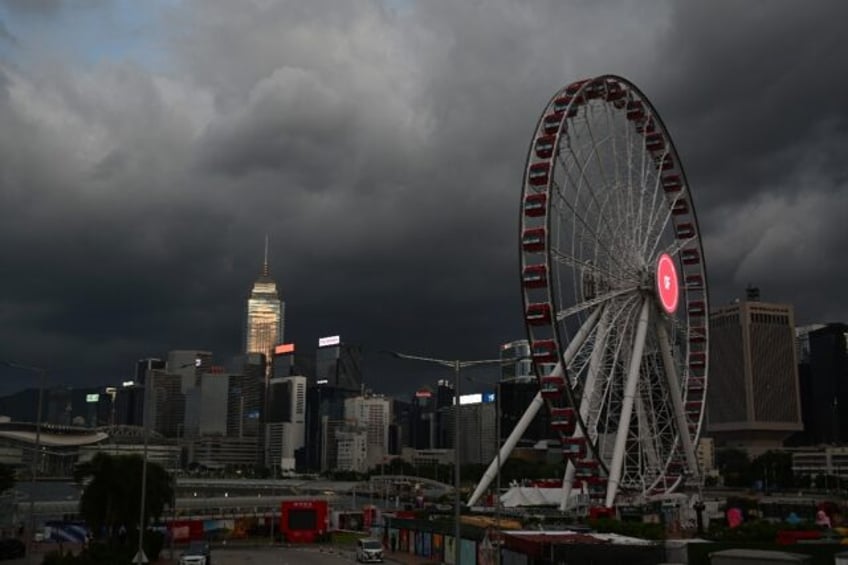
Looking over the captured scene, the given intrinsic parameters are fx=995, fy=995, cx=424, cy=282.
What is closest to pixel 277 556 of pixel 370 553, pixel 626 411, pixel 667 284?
pixel 370 553

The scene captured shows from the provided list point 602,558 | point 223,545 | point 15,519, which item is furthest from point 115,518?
point 602,558

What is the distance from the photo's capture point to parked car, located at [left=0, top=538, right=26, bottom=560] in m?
69.5

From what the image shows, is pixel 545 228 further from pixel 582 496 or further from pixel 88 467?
pixel 88 467

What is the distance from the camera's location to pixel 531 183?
246 ft

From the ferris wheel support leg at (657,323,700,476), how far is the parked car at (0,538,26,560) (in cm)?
5227

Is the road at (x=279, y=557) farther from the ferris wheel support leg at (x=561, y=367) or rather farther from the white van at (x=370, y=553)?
the ferris wheel support leg at (x=561, y=367)

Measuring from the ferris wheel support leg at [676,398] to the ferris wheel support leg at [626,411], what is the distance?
12.8ft

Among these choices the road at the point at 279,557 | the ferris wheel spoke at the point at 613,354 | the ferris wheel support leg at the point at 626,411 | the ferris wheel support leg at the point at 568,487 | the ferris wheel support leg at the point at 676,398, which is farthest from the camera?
the ferris wheel support leg at the point at 568,487

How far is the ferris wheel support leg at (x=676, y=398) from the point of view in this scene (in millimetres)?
83000

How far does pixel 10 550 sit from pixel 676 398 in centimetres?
5378

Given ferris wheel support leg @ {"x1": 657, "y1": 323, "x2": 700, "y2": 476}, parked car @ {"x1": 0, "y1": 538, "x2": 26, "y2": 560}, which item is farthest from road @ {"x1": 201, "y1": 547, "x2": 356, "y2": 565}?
ferris wheel support leg @ {"x1": 657, "y1": 323, "x2": 700, "y2": 476}

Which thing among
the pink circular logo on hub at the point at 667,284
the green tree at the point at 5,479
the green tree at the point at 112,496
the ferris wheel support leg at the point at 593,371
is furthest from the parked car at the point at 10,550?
the pink circular logo on hub at the point at 667,284

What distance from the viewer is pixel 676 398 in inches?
3354

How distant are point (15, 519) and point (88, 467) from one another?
3193 cm
